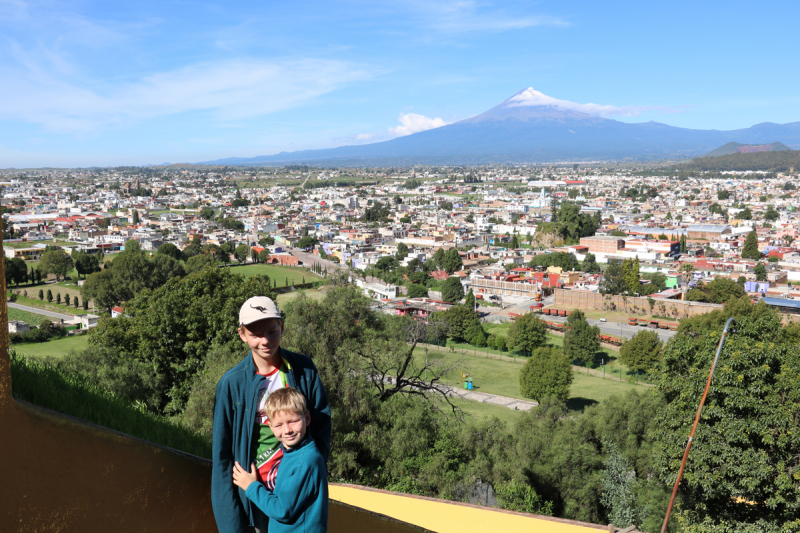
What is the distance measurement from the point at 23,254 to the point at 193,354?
3815 cm

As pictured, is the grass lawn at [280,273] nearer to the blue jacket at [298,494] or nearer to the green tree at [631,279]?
the green tree at [631,279]

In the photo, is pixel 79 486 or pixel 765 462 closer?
pixel 79 486

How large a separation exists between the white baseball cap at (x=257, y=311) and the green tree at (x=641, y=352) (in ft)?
62.8

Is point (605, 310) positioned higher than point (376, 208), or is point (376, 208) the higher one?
point (376, 208)

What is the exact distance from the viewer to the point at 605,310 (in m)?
30.2

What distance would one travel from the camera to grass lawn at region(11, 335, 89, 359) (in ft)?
64.0

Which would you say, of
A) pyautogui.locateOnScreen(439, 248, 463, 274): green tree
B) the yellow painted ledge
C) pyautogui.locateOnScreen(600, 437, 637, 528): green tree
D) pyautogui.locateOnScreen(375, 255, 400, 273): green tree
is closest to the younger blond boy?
the yellow painted ledge

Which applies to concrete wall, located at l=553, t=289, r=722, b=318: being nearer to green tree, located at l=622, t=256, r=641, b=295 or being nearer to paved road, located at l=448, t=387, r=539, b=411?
green tree, located at l=622, t=256, r=641, b=295

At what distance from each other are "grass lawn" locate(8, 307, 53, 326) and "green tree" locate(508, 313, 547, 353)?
1936 centimetres

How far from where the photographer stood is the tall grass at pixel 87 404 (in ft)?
5.20

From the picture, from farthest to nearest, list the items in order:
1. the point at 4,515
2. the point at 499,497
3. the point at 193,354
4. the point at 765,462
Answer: the point at 193,354 < the point at 499,497 < the point at 765,462 < the point at 4,515

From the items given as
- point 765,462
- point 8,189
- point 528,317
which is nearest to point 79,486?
point 765,462

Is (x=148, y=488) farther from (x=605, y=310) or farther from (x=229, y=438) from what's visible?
(x=605, y=310)

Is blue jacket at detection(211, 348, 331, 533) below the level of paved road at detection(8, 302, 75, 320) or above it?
above
